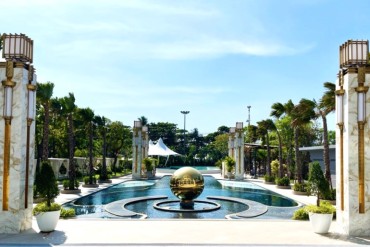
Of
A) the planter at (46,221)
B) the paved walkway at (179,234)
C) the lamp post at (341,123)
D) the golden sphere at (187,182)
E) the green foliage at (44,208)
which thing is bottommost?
the paved walkway at (179,234)

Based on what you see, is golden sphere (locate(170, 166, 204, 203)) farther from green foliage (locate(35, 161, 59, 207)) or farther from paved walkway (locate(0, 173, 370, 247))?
green foliage (locate(35, 161, 59, 207))

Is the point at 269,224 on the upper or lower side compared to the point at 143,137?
lower

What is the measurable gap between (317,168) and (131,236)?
7.74 meters

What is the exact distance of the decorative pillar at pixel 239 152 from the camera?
45469 millimetres

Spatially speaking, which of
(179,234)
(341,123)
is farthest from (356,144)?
(179,234)

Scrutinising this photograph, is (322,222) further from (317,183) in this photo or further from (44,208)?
(44,208)

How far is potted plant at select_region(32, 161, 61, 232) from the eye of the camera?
12859mm

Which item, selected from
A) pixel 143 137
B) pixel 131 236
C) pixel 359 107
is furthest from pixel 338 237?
pixel 143 137

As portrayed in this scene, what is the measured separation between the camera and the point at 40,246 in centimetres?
1092

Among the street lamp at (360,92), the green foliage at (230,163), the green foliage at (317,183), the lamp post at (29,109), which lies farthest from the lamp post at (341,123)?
the green foliage at (230,163)

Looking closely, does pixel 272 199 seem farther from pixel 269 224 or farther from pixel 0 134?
pixel 0 134

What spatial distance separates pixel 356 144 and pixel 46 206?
36.4 ft

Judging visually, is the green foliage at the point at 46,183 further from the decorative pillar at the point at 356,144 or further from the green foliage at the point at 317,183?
the decorative pillar at the point at 356,144

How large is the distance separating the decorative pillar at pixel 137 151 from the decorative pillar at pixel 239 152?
1214 centimetres
